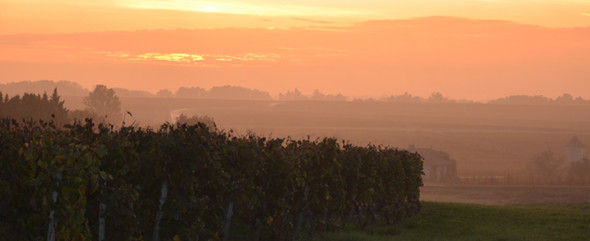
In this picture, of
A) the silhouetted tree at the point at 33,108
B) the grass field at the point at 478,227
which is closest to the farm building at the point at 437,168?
the silhouetted tree at the point at 33,108

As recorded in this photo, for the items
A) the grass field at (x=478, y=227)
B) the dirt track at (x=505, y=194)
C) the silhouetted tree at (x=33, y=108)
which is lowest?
the dirt track at (x=505, y=194)

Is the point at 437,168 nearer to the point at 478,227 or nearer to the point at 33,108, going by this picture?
the point at 33,108

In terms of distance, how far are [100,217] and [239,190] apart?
446cm

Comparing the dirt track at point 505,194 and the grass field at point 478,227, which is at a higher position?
the grass field at point 478,227

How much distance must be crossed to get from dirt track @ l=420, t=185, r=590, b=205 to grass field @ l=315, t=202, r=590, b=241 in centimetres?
5044

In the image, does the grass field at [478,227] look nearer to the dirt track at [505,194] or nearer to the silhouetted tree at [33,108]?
the dirt track at [505,194]

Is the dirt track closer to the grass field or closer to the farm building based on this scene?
the farm building

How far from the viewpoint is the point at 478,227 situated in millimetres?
28719

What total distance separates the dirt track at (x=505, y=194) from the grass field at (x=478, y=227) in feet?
165

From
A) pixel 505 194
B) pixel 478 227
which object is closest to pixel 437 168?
pixel 505 194

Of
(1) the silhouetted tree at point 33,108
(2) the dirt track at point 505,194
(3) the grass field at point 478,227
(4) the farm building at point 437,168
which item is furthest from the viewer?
(4) the farm building at point 437,168

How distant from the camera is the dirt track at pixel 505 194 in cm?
8906

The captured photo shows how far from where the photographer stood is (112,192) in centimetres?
1391

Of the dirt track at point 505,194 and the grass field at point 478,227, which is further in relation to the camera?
the dirt track at point 505,194
